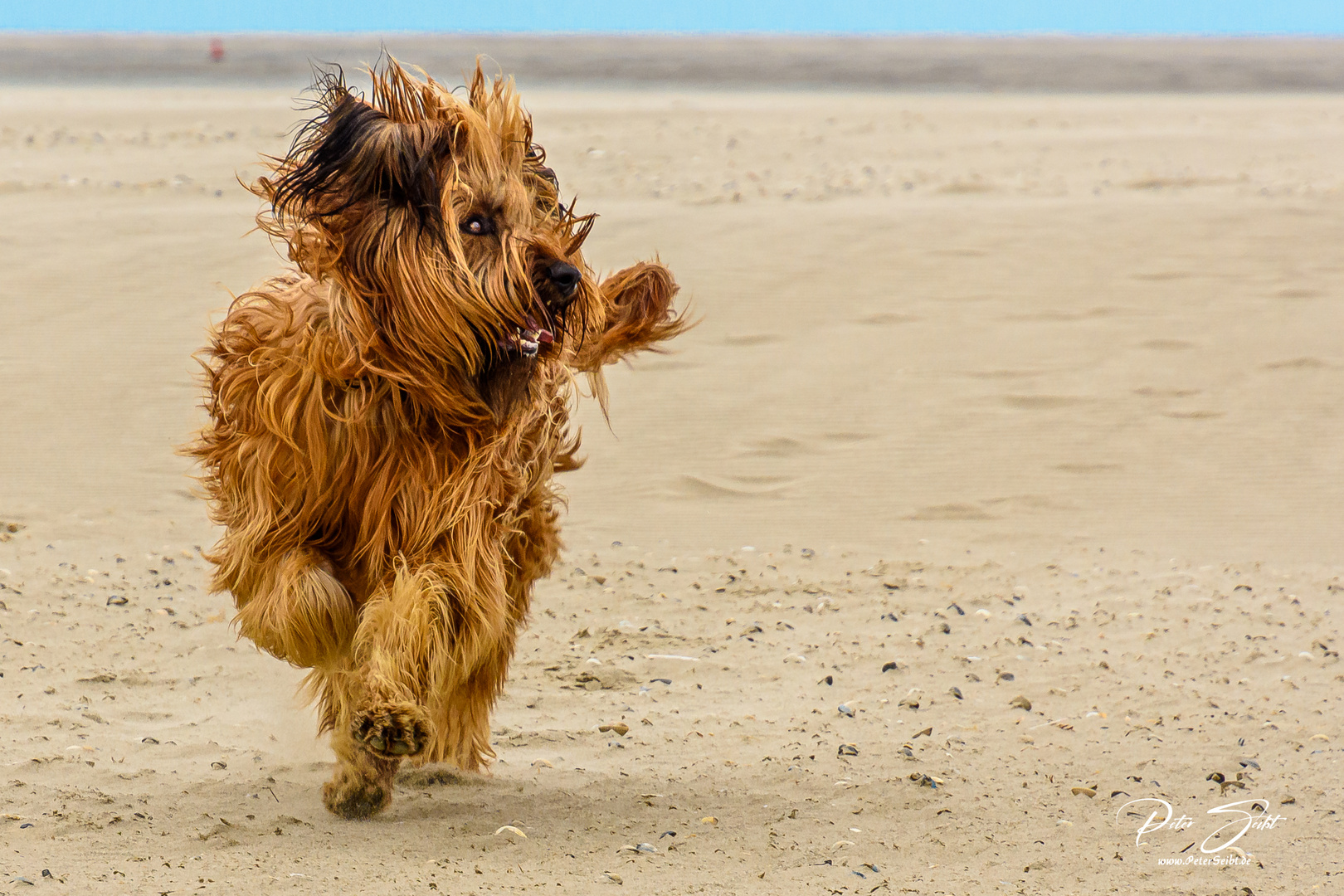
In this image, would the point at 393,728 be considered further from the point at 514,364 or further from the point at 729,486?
the point at 729,486

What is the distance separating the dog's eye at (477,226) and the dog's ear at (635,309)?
127cm

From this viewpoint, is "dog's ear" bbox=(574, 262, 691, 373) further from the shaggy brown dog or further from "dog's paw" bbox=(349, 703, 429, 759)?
"dog's paw" bbox=(349, 703, 429, 759)

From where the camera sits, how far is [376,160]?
376 centimetres

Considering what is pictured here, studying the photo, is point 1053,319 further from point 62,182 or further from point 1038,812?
point 62,182

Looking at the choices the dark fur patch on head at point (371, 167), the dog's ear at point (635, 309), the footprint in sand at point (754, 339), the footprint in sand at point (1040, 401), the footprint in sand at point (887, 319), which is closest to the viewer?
the dark fur patch on head at point (371, 167)

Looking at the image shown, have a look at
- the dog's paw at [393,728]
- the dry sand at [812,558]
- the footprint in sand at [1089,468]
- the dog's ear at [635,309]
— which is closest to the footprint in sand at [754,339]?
the dry sand at [812,558]

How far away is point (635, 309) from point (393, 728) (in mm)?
1870

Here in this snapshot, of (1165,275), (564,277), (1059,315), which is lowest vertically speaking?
(1059,315)

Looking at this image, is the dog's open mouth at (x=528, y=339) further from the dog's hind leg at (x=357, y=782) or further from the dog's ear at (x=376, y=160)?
the dog's hind leg at (x=357, y=782)

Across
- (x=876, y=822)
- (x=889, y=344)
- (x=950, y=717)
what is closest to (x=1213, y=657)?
(x=950, y=717)

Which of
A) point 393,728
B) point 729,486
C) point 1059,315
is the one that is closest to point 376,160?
point 393,728

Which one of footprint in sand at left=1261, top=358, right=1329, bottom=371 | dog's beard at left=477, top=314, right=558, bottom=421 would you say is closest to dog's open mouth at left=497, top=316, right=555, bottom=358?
dog's beard at left=477, top=314, right=558, bottom=421

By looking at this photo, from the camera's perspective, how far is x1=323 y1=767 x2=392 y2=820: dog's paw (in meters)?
4.18

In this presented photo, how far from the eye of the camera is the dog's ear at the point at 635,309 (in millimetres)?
5145
